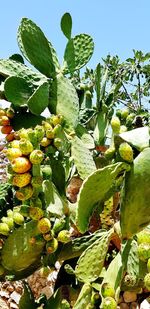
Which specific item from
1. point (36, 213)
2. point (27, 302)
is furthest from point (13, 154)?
point (27, 302)

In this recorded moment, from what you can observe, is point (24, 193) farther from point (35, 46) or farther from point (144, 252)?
point (35, 46)

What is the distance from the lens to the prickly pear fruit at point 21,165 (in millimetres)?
1292

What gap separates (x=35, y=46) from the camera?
5.82 ft

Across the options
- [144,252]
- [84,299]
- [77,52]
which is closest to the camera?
[144,252]

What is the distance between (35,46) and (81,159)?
0.45 m

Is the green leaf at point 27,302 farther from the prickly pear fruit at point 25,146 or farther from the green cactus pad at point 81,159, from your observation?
the prickly pear fruit at point 25,146

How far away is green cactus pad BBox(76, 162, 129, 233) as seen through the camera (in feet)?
4.17

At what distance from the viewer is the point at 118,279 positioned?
1362mm

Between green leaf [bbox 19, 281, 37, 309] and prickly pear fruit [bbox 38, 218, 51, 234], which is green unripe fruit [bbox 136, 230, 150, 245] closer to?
prickly pear fruit [bbox 38, 218, 51, 234]

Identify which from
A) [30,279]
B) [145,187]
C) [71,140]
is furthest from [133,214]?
[30,279]

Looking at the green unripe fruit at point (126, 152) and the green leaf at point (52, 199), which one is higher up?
the green unripe fruit at point (126, 152)

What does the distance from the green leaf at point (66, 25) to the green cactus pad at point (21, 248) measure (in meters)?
0.76

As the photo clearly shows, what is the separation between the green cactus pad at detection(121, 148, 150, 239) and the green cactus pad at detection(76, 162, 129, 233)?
0.10 ft

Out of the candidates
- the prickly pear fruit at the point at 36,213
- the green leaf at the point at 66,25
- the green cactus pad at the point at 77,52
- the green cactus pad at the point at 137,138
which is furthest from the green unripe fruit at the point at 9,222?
the green leaf at the point at 66,25
